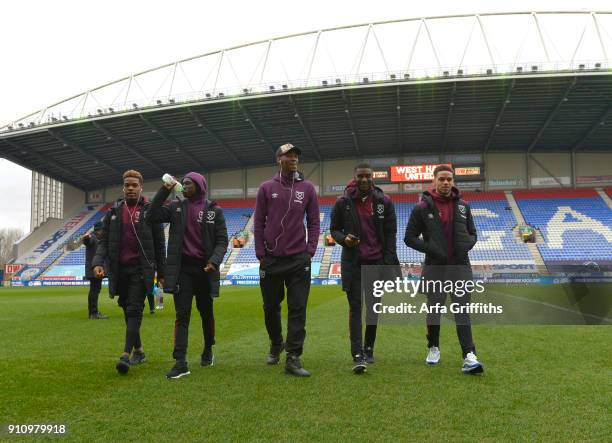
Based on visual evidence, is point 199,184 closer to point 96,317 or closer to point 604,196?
point 96,317

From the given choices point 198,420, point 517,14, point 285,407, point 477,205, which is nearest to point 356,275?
point 285,407

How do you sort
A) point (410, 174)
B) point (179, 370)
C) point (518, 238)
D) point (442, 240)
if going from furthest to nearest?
1. point (410, 174)
2. point (518, 238)
3. point (442, 240)
4. point (179, 370)

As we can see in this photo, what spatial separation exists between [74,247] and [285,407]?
3891cm

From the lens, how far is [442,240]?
4449 millimetres

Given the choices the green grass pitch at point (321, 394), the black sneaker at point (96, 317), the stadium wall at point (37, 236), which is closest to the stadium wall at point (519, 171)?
the stadium wall at point (37, 236)

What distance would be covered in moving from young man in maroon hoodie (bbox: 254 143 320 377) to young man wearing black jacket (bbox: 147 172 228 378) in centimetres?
44

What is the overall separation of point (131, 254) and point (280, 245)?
59.7 inches

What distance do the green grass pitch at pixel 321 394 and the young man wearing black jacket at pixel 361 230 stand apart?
76cm

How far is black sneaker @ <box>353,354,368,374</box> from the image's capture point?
13.4ft

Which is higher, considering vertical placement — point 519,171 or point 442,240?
point 519,171

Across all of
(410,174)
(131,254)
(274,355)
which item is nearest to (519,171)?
(410,174)

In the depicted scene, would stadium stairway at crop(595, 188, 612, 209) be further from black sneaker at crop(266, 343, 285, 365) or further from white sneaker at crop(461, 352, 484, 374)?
black sneaker at crop(266, 343, 285, 365)

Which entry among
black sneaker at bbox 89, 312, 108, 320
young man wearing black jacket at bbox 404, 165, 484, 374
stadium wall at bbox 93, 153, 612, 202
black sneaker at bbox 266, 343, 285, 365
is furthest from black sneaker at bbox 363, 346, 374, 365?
stadium wall at bbox 93, 153, 612, 202

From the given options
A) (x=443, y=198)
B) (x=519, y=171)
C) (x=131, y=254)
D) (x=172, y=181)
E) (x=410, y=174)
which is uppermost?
(x=519, y=171)
